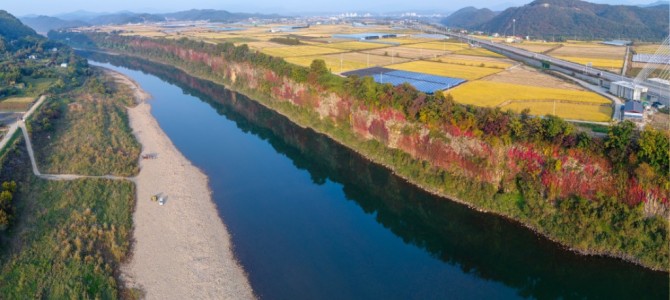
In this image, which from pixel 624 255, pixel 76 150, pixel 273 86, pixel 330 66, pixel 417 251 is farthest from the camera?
pixel 330 66

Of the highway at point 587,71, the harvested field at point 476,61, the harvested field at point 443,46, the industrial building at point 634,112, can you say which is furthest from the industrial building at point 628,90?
the harvested field at point 443,46

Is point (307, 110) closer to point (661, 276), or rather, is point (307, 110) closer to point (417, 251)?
point (417, 251)

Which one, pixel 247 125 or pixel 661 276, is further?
pixel 247 125

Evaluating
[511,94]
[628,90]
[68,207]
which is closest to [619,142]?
[628,90]

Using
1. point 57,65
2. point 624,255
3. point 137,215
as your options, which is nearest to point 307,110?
point 137,215

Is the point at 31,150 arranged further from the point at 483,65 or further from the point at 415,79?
the point at 483,65

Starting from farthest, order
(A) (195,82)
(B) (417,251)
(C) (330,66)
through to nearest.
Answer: (A) (195,82)
(C) (330,66)
(B) (417,251)
